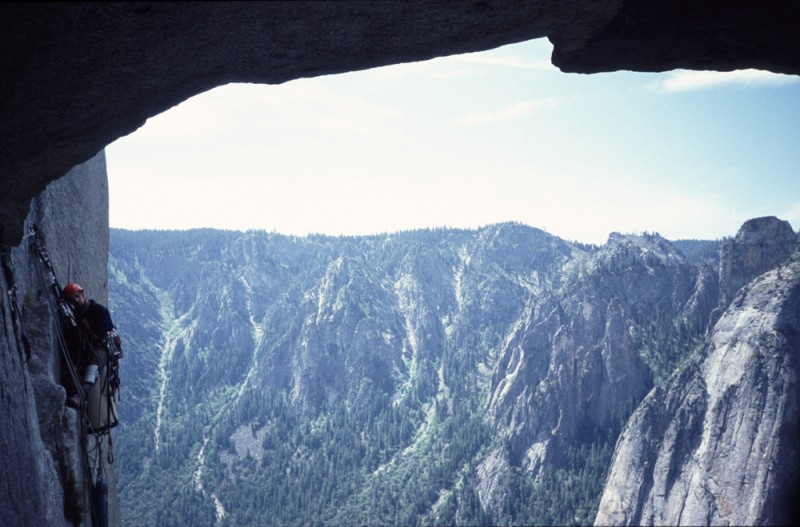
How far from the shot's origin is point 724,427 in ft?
351

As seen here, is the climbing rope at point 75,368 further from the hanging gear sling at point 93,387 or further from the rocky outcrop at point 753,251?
the rocky outcrop at point 753,251

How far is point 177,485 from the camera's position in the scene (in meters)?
192

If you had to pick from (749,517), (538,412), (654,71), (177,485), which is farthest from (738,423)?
(177,485)

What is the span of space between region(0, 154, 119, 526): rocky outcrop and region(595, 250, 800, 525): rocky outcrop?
96626 millimetres

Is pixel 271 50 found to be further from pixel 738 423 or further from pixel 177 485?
pixel 177 485

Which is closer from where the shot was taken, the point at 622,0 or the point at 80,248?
the point at 622,0

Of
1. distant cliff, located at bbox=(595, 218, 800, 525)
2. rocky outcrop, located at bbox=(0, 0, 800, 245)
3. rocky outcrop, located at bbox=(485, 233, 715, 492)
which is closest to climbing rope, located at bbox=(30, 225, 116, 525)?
rocky outcrop, located at bbox=(0, 0, 800, 245)

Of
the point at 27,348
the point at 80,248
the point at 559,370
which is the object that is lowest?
the point at 559,370

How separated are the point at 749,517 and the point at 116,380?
107 metres

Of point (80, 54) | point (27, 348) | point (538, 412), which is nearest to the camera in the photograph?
point (80, 54)

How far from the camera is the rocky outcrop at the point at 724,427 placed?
95.5 metres

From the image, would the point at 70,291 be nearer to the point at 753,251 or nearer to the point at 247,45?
the point at 247,45

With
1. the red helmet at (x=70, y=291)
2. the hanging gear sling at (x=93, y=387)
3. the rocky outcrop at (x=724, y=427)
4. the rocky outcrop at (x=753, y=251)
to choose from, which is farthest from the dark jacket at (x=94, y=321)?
the rocky outcrop at (x=753, y=251)

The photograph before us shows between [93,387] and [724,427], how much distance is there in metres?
119
